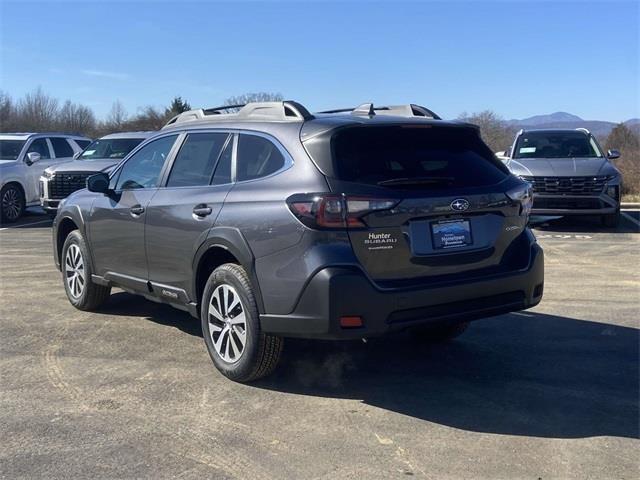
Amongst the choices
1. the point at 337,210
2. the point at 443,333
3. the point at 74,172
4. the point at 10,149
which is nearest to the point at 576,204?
the point at 443,333

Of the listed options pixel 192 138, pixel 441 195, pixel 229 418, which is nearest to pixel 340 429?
pixel 229 418

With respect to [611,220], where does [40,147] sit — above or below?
above

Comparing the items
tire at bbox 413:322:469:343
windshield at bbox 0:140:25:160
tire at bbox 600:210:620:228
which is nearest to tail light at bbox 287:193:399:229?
tire at bbox 413:322:469:343

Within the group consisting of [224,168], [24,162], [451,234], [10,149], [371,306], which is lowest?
[371,306]

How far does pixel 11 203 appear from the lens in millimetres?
15180

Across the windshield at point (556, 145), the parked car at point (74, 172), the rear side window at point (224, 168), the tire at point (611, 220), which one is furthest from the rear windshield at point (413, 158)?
the parked car at point (74, 172)

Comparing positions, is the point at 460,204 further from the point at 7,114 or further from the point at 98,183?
the point at 7,114

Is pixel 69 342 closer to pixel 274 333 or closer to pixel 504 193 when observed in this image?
pixel 274 333

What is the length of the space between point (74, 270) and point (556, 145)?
397 inches

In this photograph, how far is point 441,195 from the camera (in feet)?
13.9

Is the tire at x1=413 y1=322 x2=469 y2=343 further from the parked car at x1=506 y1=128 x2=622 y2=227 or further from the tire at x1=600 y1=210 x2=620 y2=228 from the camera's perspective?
the tire at x1=600 y1=210 x2=620 y2=228

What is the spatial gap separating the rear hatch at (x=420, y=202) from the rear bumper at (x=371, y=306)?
98mm

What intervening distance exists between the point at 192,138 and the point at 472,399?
9.36 ft

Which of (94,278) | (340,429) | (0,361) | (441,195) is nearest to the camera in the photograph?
(340,429)
